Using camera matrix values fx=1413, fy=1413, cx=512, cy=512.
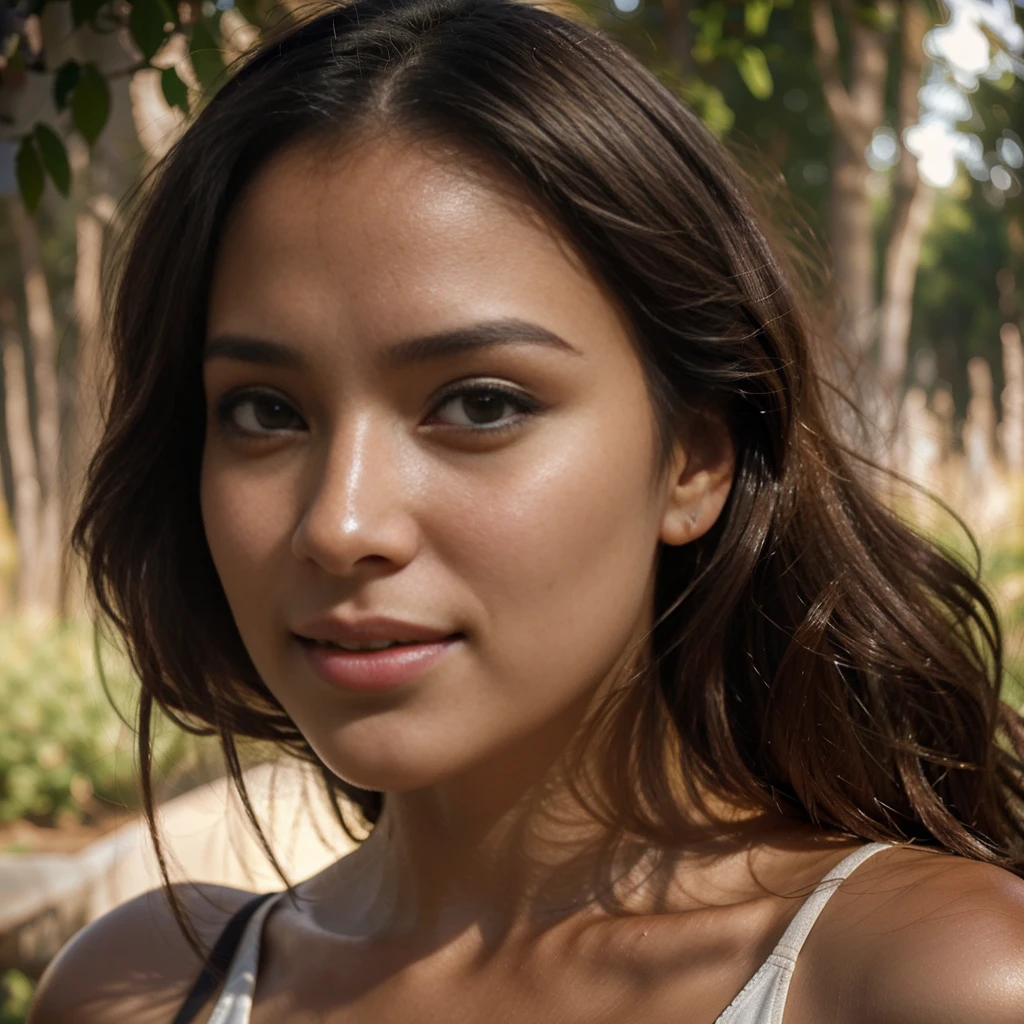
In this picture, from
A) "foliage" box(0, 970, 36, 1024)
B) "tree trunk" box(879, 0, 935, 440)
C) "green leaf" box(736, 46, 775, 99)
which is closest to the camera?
"green leaf" box(736, 46, 775, 99)

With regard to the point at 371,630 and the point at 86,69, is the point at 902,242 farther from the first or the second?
the point at 371,630

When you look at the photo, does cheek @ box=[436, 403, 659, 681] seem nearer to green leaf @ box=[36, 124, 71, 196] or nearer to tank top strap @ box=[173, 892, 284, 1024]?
tank top strap @ box=[173, 892, 284, 1024]

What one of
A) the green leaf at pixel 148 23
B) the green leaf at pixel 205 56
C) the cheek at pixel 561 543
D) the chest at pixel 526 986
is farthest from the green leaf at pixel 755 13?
the chest at pixel 526 986

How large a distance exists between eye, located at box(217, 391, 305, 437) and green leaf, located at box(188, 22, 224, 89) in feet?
2.44

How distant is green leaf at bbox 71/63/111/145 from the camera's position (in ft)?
7.56

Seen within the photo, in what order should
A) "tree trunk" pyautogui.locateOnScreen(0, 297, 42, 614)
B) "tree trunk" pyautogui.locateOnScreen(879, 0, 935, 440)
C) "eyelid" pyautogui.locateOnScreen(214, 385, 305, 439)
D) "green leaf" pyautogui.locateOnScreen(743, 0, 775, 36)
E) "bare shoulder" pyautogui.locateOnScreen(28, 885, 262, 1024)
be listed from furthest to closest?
"tree trunk" pyautogui.locateOnScreen(0, 297, 42, 614), "tree trunk" pyautogui.locateOnScreen(879, 0, 935, 440), "green leaf" pyautogui.locateOnScreen(743, 0, 775, 36), "bare shoulder" pyautogui.locateOnScreen(28, 885, 262, 1024), "eyelid" pyautogui.locateOnScreen(214, 385, 305, 439)

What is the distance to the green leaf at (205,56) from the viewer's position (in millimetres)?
2396

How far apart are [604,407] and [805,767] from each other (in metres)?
0.56

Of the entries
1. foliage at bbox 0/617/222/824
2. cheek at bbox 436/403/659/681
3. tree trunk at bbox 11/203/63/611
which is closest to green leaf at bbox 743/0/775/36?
cheek at bbox 436/403/659/681

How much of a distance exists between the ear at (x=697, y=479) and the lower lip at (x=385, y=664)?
387 millimetres

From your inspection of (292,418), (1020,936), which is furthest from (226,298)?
(1020,936)

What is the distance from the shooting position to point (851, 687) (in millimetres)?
1948

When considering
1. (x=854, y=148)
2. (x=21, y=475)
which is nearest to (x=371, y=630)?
(x=854, y=148)

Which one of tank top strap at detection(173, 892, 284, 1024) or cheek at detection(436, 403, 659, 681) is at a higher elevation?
cheek at detection(436, 403, 659, 681)
